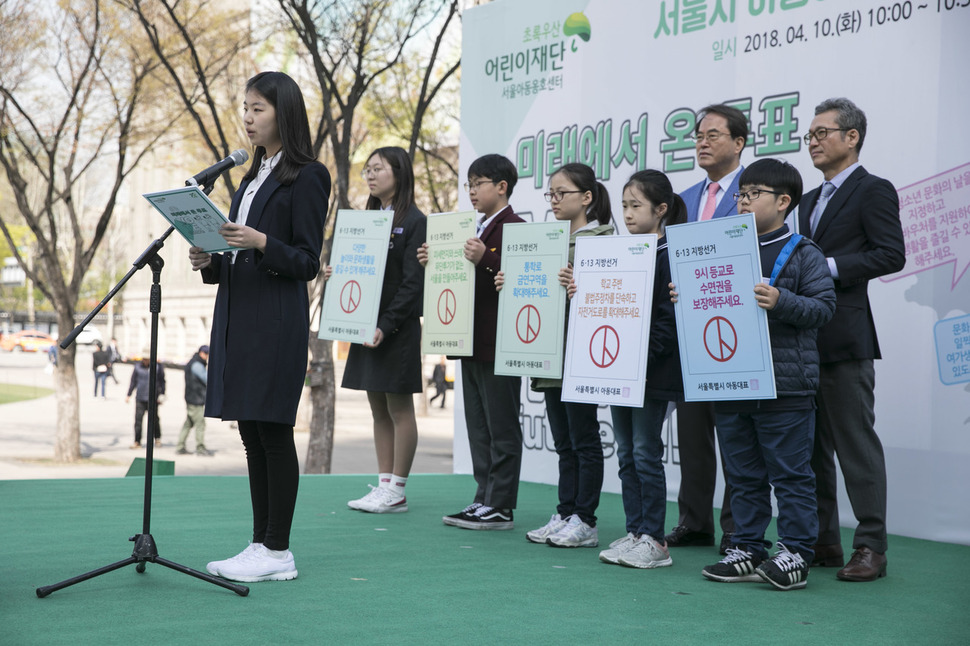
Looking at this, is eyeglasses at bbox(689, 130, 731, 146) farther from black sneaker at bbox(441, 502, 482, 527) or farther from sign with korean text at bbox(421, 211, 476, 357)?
black sneaker at bbox(441, 502, 482, 527)

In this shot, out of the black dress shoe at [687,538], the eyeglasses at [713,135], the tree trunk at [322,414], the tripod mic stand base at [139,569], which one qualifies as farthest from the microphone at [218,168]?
the tree trunk at [322,414]

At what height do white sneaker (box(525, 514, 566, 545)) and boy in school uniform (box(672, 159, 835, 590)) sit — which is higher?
boy in school uniform (box(672, 159, 835, 590))

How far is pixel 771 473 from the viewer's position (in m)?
3.58

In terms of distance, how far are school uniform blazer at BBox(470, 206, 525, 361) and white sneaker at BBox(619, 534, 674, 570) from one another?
1.26 metres

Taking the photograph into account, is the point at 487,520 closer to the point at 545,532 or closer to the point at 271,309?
the point at 545,532

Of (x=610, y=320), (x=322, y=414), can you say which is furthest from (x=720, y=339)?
(x=322, y=414)

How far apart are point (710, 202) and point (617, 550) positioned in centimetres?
158

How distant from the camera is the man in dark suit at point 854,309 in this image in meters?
3.68

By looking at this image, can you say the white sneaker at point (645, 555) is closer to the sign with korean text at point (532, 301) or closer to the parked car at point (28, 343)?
the sign with korean text at point (532, 301)

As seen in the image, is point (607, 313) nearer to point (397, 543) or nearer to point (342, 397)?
point (397, 543)

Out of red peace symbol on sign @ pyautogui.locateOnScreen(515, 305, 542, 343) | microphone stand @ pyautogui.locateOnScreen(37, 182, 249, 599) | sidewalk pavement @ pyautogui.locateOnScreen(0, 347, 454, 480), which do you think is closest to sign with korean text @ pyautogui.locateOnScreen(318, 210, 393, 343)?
red peace symbol on sign @ pyautogui.locateOnScreen(515, 305, 542, 343)

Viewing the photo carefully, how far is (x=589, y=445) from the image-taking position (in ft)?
14.0

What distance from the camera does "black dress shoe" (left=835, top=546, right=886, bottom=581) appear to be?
3.65 metres

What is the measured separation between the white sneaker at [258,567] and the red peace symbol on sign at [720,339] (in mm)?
1691
